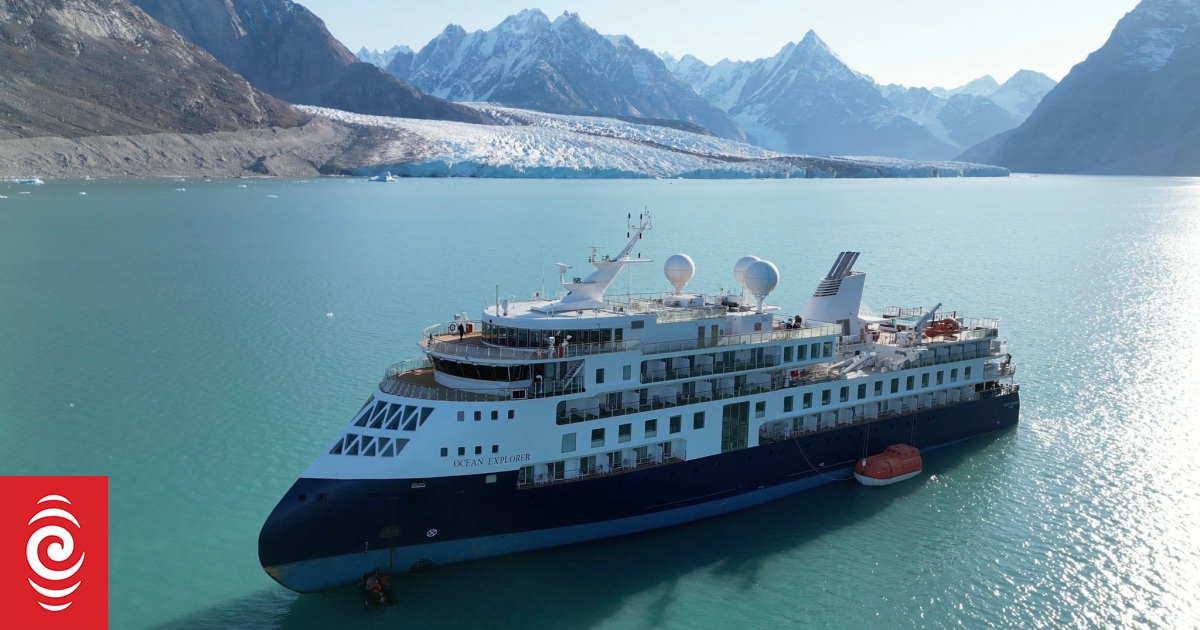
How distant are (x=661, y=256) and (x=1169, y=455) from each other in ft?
150

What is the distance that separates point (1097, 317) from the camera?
5297 cm

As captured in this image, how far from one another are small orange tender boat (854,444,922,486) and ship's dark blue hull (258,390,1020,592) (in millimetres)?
1797

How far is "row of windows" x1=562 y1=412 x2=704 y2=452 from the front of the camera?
22.5 meters

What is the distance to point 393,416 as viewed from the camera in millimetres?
21438

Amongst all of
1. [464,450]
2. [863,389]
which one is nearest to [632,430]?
[464,450]

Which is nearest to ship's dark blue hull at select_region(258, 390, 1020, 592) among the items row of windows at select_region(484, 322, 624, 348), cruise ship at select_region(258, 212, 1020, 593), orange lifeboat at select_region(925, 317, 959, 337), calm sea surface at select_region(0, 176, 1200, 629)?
cruise ship at select_region(258, 212, 1020, 593)

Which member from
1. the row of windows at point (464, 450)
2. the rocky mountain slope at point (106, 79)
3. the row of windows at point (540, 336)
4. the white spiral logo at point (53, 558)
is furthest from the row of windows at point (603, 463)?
the rocky mountain slope at point (106, 79)

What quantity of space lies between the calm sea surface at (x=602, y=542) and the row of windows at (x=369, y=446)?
332 cm

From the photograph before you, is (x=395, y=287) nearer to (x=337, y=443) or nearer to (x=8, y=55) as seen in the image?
(x=337, y=443)

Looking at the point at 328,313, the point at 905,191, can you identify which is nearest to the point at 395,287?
the point at 328,313

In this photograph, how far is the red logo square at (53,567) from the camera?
18703mm

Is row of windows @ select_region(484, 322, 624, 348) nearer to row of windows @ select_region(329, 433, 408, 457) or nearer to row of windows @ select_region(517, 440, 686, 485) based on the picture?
row of windows @ select_region(517, 440, 686, 485)

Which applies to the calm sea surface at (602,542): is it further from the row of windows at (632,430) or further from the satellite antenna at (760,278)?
the satellite antenna at (760,278)

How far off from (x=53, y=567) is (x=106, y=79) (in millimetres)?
162631
